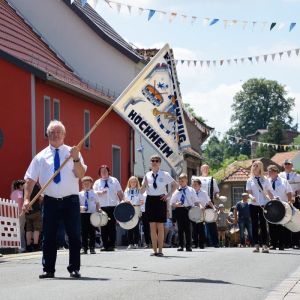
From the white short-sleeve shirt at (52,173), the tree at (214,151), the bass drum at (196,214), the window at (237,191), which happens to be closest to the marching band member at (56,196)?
the white short-sleeve shirt at (52,173)

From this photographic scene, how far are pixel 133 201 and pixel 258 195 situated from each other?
19.0 feet

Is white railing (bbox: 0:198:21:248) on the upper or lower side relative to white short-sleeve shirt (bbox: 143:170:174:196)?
lower

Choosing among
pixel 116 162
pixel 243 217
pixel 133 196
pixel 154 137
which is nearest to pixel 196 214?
pixel 133 196

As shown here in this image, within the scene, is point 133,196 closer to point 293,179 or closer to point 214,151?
point 293,179

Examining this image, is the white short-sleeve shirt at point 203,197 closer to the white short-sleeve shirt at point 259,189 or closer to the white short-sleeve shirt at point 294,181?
the white short-sleeve shirt at point 294,181

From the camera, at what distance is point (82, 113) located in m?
32.1

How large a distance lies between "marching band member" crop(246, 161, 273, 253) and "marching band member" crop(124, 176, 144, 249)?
4356 millimetres

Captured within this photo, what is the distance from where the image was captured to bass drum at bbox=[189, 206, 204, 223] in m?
21.3

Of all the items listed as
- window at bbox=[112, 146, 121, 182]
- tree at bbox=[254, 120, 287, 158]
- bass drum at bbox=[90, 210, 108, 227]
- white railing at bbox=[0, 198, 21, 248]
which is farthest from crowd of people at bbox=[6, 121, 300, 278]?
tree at bbox=[254, 120, 287, 158]

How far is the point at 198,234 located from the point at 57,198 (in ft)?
40.2

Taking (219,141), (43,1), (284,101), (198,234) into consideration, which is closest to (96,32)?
(43,1)

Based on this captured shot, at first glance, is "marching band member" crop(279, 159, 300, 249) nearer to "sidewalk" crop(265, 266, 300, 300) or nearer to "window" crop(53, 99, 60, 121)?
"sidewalk" crop(265, 266, 300, 300)

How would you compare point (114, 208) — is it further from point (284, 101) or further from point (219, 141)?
point (219, 141)

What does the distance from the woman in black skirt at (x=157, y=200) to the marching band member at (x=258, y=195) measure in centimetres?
215
